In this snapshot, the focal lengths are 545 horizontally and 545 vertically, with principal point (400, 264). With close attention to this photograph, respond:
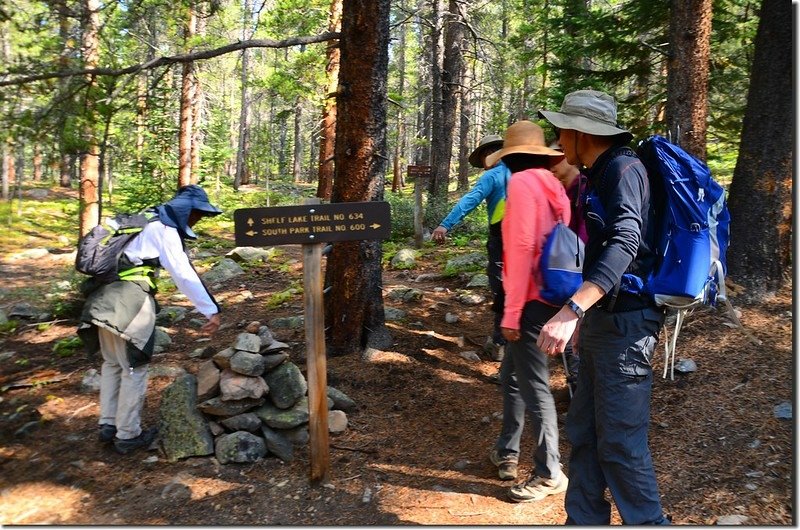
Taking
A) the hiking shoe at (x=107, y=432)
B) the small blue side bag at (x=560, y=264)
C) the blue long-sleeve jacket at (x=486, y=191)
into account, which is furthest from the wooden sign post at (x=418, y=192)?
the small blue side bag at (x=560, y=264)

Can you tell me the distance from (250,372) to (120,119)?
5894 mm

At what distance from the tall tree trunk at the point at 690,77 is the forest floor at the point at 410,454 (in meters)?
1.93

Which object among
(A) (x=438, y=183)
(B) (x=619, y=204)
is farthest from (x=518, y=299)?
(A) (x=438, y=183)

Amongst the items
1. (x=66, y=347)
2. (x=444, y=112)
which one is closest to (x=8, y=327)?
(x=66, y=347)

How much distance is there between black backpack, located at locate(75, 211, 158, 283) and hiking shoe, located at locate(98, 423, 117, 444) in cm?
119

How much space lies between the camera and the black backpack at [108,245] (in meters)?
4.07

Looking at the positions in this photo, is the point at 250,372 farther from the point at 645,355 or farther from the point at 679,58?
the point at 679,58

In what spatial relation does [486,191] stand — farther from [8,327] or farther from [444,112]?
[444,112]

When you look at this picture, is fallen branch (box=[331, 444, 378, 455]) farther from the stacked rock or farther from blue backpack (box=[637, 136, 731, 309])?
blue backpack (box=[637, 136, 731, 309])

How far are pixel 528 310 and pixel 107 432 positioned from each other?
346cm

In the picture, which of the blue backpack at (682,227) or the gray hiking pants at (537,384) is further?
the gray hiking pants at (537,384)

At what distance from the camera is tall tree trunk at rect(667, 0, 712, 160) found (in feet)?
19.2

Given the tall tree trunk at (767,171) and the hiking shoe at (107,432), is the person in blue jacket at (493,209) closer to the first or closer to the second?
the tall tree trunk at (767,171)

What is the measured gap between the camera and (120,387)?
4371 mm
